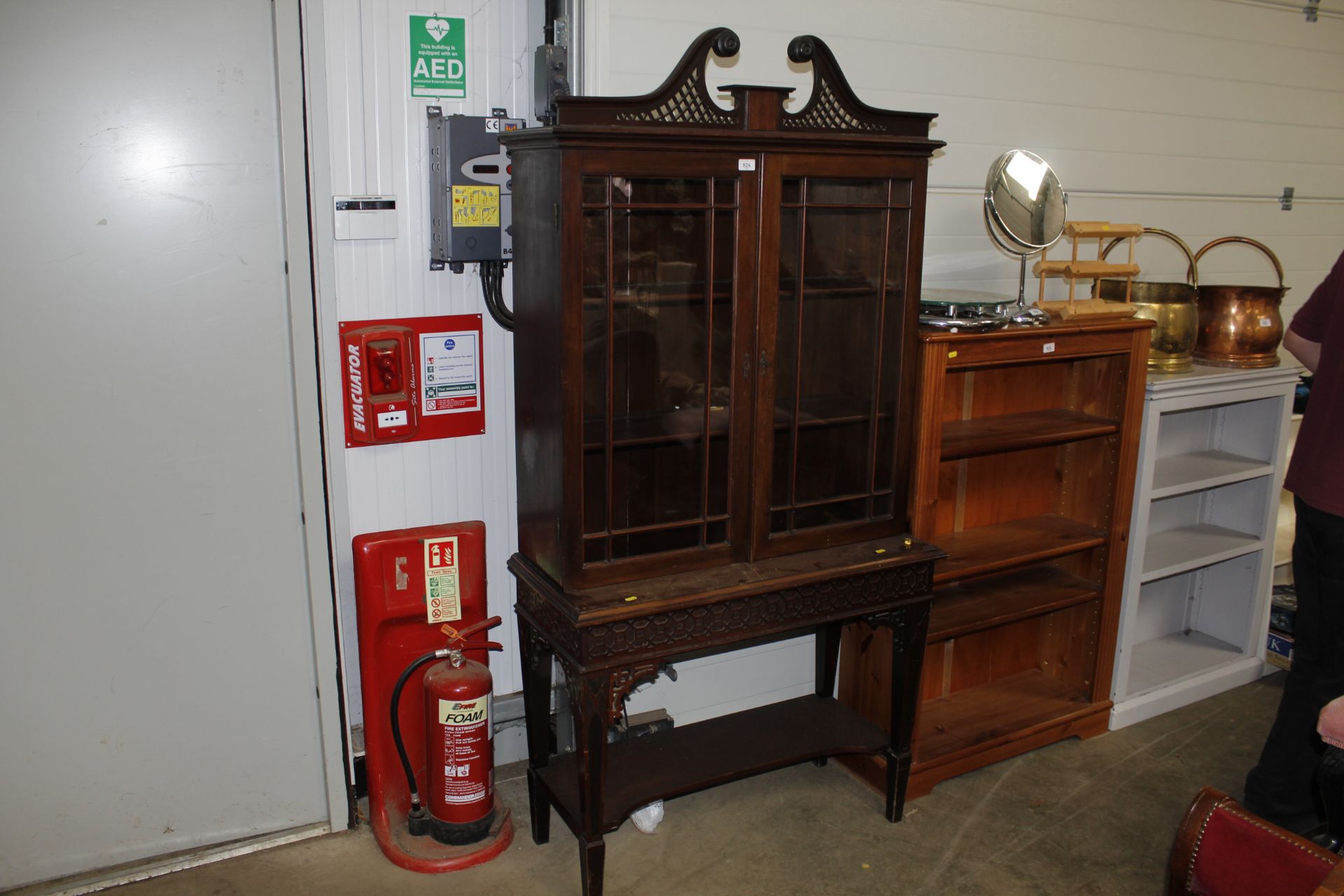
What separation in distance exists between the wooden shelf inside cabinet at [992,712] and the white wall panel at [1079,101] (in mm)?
462

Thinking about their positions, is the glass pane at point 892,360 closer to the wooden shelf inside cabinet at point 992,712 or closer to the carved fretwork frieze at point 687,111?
the carved fretwork frieze at point 687,111

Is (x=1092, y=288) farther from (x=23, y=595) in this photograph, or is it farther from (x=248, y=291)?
(x=23, y=595)

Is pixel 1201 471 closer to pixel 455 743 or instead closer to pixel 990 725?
pixel 990 725

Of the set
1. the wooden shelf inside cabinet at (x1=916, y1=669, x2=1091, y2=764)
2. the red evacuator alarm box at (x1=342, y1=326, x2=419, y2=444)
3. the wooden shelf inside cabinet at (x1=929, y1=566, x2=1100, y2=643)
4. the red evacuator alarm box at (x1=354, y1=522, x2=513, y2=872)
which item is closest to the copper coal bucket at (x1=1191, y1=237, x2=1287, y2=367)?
the wooden shelf inside cabinet at (x1=929, y1=566, x2=1100, y2=643)

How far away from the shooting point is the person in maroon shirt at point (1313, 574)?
9.09 ft

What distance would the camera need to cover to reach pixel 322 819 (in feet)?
9.48

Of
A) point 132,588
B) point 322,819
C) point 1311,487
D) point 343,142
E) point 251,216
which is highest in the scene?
point 343,142

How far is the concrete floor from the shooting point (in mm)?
2684

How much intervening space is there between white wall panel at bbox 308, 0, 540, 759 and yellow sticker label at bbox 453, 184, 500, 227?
0.11 meters

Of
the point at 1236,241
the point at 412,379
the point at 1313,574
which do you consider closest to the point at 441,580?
the point at 412,379

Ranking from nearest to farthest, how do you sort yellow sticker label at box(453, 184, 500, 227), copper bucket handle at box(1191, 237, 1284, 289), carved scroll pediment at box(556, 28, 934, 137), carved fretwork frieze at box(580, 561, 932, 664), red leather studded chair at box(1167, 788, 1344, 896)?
1. red leather studded chair at box(1167, 788, 1344, 896)
2. carved scroll pediment at box(556, 28, 934, 137)
3. carved fretwork frieze at box(580, 561, 932, 664)
4. yellow sticker label at box(453, 184, 500, 227)
5. copper bucket handle at box(1191, 237, 1284, 289)

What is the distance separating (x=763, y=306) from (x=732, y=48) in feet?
1.96

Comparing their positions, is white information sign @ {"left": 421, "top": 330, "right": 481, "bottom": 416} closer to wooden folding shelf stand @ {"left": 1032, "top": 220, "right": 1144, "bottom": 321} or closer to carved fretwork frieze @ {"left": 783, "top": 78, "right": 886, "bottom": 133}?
carved fretwork frieze @ {"left": 783, "top": 78, "right": 886, "bottom": 133}

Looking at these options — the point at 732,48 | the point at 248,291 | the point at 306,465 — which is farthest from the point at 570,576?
the point at 732,48
